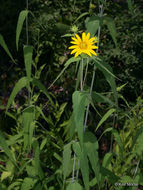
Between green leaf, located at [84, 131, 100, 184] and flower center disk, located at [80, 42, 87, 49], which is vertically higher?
flower center disk, located at [80, 42, 87, 49]

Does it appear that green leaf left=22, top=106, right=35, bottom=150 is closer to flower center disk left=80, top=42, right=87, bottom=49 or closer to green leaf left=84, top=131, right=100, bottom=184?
green leaf left=84, top=131, right=100, bottom=184

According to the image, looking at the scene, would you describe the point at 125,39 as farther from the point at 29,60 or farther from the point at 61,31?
the point at 29,60

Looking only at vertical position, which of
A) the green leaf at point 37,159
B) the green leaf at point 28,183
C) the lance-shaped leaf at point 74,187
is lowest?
the green leaf at point 28,183

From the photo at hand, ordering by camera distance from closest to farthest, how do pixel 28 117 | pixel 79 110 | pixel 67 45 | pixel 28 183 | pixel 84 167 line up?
pixel 79 110 < pixel 84 167 < pixel 28 117 < pixel 28 183 < pixel 67 45

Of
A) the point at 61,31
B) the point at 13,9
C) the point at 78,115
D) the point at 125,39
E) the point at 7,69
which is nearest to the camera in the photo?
the point at 78,115

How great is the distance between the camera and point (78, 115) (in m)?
0.89

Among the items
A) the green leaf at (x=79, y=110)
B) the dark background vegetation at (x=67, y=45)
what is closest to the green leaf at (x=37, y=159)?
the green leaf at (x=79, y=110)

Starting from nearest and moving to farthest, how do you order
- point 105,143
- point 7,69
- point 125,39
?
point 105,143 < point 125,39 < point 7,69

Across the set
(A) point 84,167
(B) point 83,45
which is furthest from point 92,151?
(B) point 83,45

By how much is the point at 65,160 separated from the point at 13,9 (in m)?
2.60

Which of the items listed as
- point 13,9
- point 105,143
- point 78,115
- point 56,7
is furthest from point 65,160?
point 13,9

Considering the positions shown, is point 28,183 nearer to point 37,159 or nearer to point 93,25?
point 37,159

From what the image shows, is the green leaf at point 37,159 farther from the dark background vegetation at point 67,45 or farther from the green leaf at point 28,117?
the dark background vegetation at point 67,45

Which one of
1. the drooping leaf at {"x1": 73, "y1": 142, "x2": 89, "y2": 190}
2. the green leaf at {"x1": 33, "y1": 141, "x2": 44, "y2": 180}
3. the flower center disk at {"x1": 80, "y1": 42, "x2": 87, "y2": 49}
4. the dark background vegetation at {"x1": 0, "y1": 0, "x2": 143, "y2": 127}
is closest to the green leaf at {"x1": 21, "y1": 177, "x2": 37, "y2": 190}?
the green leaf at {"x1": 33, "y1": 141, "x2": 44, "y2": 180}
